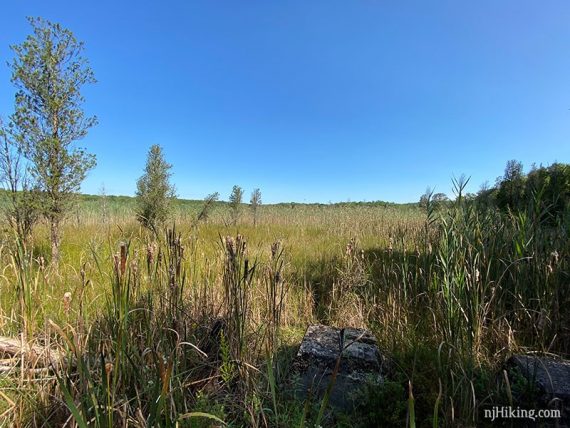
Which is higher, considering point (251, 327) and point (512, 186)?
point (512, 186)

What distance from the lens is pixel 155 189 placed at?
8.80 meters

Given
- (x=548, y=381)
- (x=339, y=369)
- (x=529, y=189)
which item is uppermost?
(x=529, y=189)

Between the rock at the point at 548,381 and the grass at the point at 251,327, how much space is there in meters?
0.19

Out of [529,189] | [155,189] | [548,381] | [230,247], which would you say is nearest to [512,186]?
[529,189]

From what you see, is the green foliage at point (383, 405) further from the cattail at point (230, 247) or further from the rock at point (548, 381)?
the cattail at point (230, 247)

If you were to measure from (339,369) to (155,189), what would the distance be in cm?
817

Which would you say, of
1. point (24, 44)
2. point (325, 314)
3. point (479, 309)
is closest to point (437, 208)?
point (479, 309)

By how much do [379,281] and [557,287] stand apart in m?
1.75

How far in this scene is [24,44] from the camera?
4516 millimetres

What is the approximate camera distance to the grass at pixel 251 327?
132 centimetres

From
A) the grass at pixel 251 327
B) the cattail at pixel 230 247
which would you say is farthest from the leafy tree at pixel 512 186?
the cattail at pixel 230 247

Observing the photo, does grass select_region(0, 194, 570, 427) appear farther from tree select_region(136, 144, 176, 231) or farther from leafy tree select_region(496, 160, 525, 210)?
tree select_region(136, 144, 176, 231)

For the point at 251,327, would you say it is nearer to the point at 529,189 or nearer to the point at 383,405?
the point at 383,405

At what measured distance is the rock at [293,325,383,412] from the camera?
1.86m
